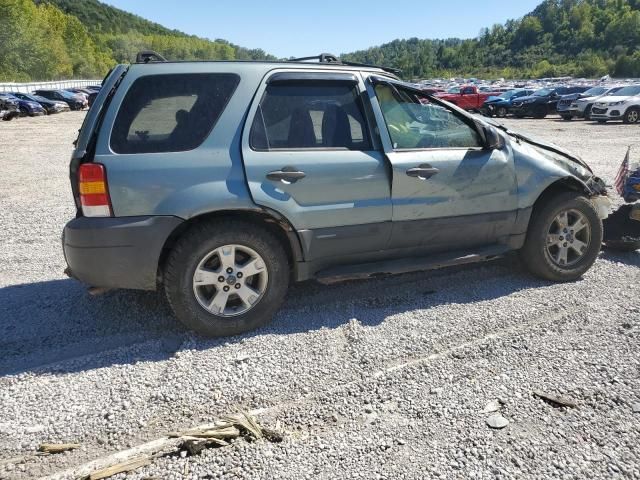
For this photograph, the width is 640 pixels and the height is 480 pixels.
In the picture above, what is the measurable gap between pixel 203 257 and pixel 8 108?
32.3 meters

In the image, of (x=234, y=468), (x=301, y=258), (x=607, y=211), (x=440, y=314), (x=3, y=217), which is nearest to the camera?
(x=234, y=468)

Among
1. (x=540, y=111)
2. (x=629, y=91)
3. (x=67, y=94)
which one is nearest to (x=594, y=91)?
(x=540, y=111)

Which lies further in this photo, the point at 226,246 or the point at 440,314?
the point at 440,314

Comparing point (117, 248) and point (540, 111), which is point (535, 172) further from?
point (540, 111)

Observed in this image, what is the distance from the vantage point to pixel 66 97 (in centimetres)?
3962

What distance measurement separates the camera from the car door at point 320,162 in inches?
137

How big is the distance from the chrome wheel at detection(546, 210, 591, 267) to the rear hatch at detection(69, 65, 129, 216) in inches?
144

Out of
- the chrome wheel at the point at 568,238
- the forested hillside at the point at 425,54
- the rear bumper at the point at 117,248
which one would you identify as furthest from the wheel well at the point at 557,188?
the forested hillside at the point at 425,54

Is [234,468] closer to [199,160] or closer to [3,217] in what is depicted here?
[199,160]

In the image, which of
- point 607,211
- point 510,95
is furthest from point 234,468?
point 510,95

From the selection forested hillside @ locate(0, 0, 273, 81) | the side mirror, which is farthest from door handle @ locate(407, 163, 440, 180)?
forested hillside @ locate(0, 0, 273, 81)

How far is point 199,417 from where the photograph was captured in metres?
2.71

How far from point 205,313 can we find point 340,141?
1.58m

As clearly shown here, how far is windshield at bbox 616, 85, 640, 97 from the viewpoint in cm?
2283
